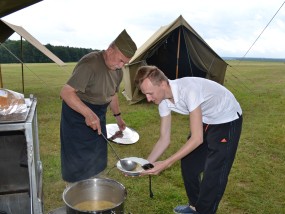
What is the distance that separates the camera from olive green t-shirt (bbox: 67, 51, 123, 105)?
7.43 ft

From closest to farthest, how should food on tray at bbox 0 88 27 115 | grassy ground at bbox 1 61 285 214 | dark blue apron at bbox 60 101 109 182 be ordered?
food on tray at bbox 0 88 27 115 < dark blue apron at bbox 60 101 109 182 < grassy ground at bbox 1 61 285 214

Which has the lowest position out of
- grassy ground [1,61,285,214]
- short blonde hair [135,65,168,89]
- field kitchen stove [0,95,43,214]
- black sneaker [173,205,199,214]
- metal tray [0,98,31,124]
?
grassy ground [1,61,285,214]

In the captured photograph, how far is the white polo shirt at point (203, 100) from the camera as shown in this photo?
2.04 meters

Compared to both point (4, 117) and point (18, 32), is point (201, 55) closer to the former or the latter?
point (18, 32)

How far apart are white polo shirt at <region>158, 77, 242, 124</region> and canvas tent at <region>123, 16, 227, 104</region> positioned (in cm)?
506

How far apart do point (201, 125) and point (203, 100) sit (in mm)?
176

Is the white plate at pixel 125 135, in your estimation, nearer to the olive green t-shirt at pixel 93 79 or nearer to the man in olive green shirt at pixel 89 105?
the man in olive green shirt at pixel 89 105

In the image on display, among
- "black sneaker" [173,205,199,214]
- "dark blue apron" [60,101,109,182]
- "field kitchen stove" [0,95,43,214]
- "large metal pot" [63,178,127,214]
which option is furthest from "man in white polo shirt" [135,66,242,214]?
"field kitchen stove" [0,95,43,214]

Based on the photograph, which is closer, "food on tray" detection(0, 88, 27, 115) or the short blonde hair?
"food on tray" detection(0, 88, 27, 115)

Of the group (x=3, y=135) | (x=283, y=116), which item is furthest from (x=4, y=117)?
(x=283, y=116)

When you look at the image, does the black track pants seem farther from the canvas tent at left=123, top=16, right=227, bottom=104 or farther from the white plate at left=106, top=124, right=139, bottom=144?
the canvas tent at left=123, top=16, right=227, bottom=104

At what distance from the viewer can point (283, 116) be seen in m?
7.15

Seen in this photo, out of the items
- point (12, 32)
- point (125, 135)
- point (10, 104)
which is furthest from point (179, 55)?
point (10, 104)

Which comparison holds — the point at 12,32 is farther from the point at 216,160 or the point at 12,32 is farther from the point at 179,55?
the point at 216,160
